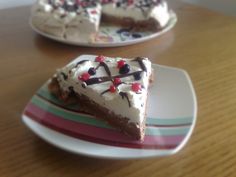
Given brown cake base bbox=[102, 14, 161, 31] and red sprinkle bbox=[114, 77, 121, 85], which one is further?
brown cake base bbox=[102, 14, 161, 31]

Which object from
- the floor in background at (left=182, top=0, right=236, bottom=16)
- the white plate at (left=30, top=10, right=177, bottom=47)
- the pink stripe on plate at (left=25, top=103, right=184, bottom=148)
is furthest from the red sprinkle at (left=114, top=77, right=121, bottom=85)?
the floor in background at (left=182, top=0, right=236, bottom=16)

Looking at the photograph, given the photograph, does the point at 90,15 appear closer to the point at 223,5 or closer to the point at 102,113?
the point at 102,113

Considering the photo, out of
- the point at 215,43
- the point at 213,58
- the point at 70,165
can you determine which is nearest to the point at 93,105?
the point at 70,165

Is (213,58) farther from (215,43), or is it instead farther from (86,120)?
(86,120)

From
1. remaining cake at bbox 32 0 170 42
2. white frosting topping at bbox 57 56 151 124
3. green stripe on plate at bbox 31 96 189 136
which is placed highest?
white frosting topping at bbox 57 56 151 124

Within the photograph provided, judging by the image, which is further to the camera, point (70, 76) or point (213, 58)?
point (213, 58)

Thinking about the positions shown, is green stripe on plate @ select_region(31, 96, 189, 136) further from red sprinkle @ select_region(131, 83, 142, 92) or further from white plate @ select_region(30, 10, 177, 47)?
white plate @ select_region(30, 10, 177, 47)
